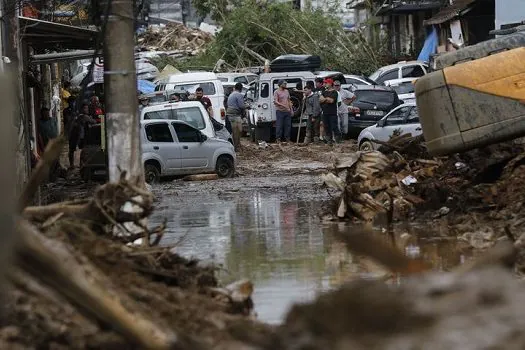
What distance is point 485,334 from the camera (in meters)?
5.23

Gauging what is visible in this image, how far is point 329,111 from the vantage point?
1389 inches

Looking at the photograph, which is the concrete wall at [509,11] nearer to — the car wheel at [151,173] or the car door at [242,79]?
the car door at [242,79]

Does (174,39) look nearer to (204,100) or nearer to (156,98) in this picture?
(156,98)

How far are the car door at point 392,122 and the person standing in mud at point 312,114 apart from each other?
5487 mm

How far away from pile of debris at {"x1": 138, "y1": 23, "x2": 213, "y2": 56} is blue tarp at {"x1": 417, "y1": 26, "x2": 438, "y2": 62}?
16.8m

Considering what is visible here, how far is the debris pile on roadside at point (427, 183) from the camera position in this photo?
16.4 metres

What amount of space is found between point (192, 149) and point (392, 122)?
5.37 m

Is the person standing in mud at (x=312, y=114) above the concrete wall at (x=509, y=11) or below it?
below

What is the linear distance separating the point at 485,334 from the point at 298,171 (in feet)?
75.2

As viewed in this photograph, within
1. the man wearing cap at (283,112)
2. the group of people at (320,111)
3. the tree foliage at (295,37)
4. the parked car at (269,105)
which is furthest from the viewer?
the tree foliage at (295,37)

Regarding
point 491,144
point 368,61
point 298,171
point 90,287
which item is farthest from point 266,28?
point 90,287

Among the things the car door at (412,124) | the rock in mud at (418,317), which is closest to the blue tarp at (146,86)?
the car door at (412,124)

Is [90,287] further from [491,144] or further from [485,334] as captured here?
[491,144]

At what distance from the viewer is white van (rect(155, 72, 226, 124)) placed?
36938 millimetres
